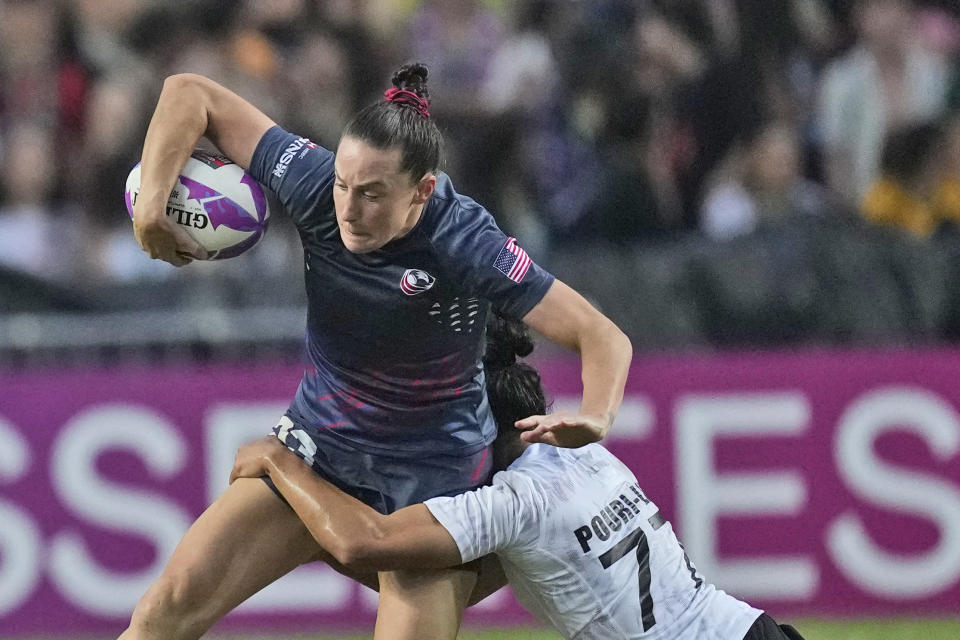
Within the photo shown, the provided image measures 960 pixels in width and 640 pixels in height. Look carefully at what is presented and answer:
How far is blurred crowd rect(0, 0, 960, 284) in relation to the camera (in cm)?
770

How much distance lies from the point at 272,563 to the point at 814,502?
2922mm

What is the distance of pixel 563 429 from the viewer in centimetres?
350

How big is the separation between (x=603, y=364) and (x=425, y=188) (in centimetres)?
64

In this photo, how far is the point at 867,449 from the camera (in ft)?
20.7

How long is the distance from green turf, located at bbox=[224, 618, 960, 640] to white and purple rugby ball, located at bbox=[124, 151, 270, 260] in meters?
2.49

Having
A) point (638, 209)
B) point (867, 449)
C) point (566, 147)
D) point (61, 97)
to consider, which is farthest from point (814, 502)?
point (61, 97)

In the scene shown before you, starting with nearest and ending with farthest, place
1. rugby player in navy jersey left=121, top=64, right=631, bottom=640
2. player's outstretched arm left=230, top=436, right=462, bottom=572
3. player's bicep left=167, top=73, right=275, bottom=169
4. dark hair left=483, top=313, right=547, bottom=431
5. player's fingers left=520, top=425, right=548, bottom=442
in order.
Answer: player's fingers left=520, top=425, right=548, bottom=442
rugby player in navy jersey left=121, top=64, right=631, bottom=640
player's outstretched arm left=230, top=436, right=462, bottom=572
player's bicep left=167, top=73, right=275, bottom=169
dark hair left=483, top=313, right=547, bottom=431

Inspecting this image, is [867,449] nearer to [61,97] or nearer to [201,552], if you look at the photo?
[201,552]

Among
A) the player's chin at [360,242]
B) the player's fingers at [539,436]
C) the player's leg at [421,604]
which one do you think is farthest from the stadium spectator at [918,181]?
the player's fingers at [539,436]

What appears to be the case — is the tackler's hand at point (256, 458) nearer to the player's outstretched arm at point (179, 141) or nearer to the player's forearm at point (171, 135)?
the player's outstretched arm at point (179, 141)

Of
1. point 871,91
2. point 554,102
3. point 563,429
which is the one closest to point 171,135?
point 563,429

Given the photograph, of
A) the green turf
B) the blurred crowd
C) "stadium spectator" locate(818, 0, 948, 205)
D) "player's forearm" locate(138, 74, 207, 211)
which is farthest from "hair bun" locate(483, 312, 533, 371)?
"stadium spectator" locate(818, 0, 948, 205)

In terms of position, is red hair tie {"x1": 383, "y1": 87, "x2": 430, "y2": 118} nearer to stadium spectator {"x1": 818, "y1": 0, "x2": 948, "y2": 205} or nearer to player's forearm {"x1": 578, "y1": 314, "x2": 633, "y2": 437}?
player's forearm {"x1": 578, "y1": 314, "x2": 633, "y2": 437}

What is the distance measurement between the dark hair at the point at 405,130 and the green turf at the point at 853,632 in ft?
8.63
